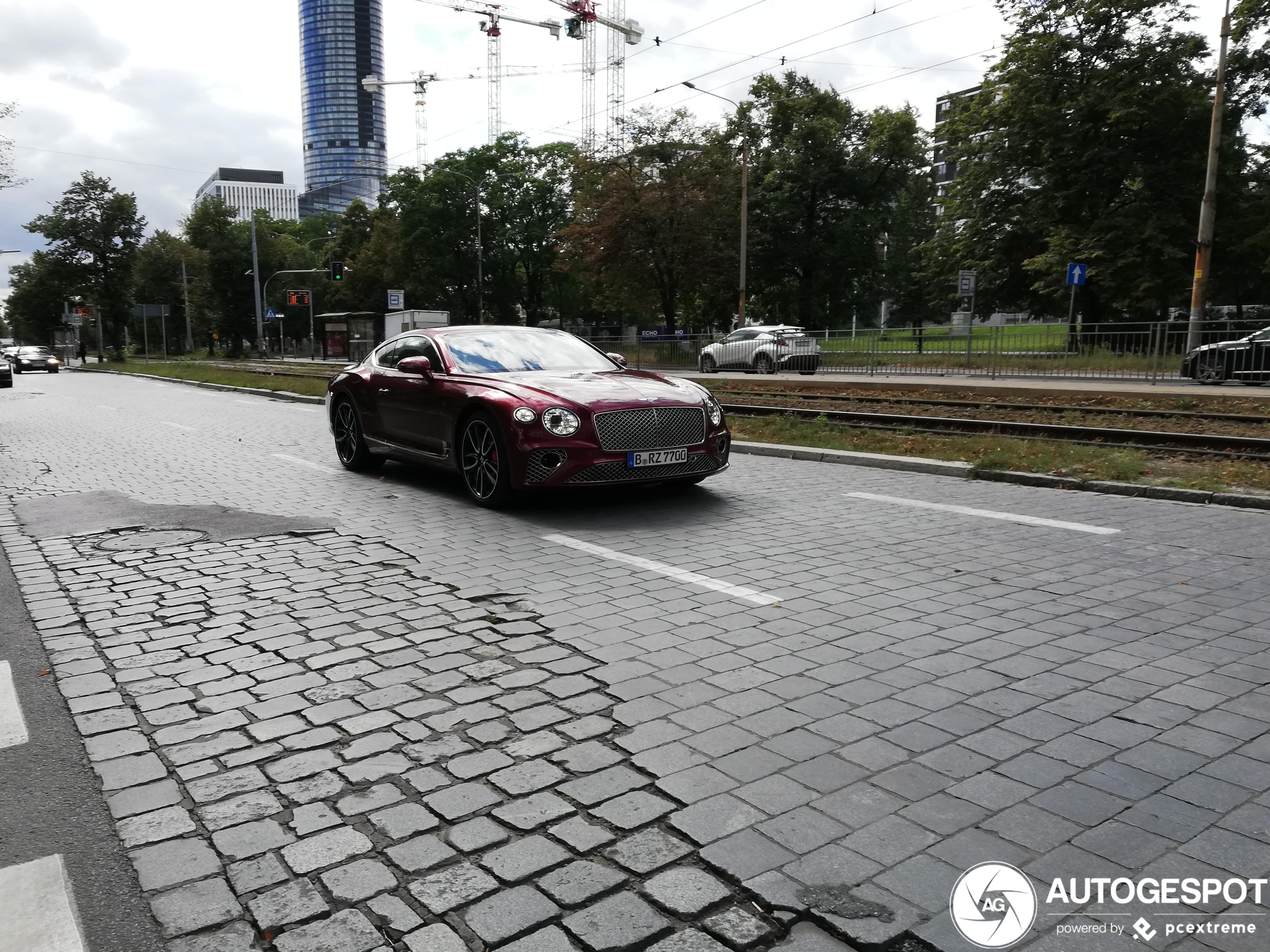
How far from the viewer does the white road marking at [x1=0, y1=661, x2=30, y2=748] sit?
3.40 metres

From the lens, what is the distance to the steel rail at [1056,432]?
11227 mm

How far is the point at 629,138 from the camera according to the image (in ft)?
147

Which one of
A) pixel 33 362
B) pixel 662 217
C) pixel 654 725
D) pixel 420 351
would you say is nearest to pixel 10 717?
pixel 654 725

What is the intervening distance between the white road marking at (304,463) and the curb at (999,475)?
4.80m

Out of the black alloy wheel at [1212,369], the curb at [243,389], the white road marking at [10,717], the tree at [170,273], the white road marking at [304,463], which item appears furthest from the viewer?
the tree at [170,273]

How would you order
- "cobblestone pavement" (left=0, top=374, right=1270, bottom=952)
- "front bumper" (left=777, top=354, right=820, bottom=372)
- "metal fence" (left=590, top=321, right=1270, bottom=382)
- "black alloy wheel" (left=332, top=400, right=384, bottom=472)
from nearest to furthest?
1. "cobblestone pavement" (left=0, top=374, right=1270, bottom=952)
2. "black alloy wheel" (left=332, top=400, right=384, bottom=472)
3. "metal fence" (left=590, top=321, right=1270, bottom=382)
4. "front bumper" (left=777, top=354, right=820, bottom=372)

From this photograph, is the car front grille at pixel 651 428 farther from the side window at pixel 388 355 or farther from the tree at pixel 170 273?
the tree at pixel 170 273

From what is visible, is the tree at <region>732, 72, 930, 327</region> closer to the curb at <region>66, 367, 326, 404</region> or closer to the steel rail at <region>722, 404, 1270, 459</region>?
the curb at <region>66, 367, 326, 404</region>

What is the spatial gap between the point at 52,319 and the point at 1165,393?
109 m

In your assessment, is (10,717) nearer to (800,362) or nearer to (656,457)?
(656,457)

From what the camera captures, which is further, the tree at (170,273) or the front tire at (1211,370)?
the tree at (170,273)

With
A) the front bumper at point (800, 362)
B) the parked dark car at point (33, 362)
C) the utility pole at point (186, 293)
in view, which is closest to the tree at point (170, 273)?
the utility pole at point (186, 293)

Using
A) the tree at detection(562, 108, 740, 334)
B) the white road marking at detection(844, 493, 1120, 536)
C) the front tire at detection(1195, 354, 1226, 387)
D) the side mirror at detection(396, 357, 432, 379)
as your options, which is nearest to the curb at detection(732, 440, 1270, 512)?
the white road marking at detection(844, 493, 1120, 536)

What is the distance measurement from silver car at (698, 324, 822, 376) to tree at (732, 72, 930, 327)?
1456cm
